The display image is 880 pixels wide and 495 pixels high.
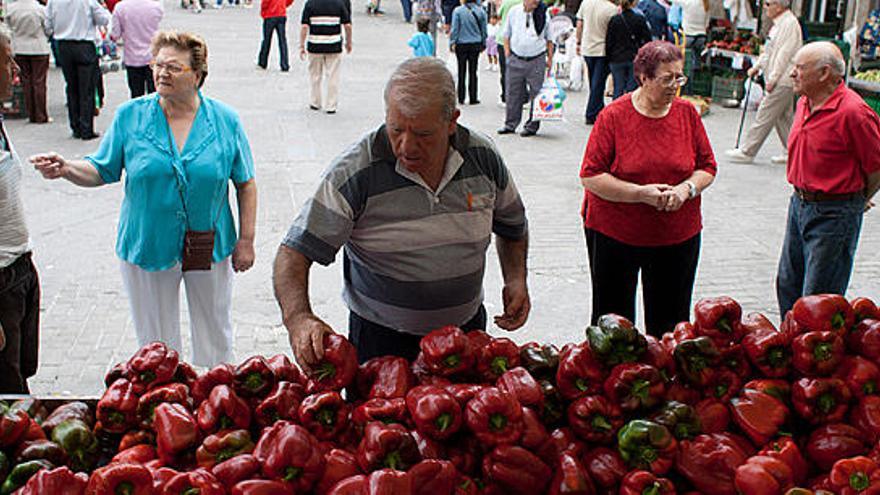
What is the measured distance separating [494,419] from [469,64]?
42.5ft

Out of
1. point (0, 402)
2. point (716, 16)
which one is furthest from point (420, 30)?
point (0, 402)

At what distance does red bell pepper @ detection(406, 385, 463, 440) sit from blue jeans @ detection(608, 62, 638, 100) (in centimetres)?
1131

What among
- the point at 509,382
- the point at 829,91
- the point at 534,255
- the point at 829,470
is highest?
the point at 829,91

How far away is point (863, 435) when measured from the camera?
8.45ft

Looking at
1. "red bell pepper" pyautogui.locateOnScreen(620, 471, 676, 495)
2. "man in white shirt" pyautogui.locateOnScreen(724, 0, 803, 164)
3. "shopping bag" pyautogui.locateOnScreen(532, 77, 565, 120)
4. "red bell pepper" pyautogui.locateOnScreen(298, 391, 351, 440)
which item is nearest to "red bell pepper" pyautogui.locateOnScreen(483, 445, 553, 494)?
"red bell pepper" pyautogui.locateOnScreen(620, 471, 676, 495)

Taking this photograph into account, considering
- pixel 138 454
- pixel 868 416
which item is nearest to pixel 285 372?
pixel 138 454

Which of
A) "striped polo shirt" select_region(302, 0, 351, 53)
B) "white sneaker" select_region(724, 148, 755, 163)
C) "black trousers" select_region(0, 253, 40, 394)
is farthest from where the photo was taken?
"striped polo shirt" select_region(302, 0, 351, 53)

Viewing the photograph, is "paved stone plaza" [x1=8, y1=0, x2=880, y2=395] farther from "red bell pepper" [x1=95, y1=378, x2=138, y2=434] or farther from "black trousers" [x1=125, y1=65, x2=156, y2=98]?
"red bell pepper" [x1=95, y1=378, x2=138, y2=434]

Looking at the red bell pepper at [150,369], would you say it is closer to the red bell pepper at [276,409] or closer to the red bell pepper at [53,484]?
the red bell pepper at [276,409]

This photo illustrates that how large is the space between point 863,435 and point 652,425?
25.4 inches

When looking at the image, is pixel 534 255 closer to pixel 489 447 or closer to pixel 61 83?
pixel 489 447

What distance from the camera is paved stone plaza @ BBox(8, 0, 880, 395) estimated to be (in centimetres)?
609

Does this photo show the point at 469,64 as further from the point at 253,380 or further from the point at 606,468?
the point at 606,468

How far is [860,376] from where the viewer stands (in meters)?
2.69
